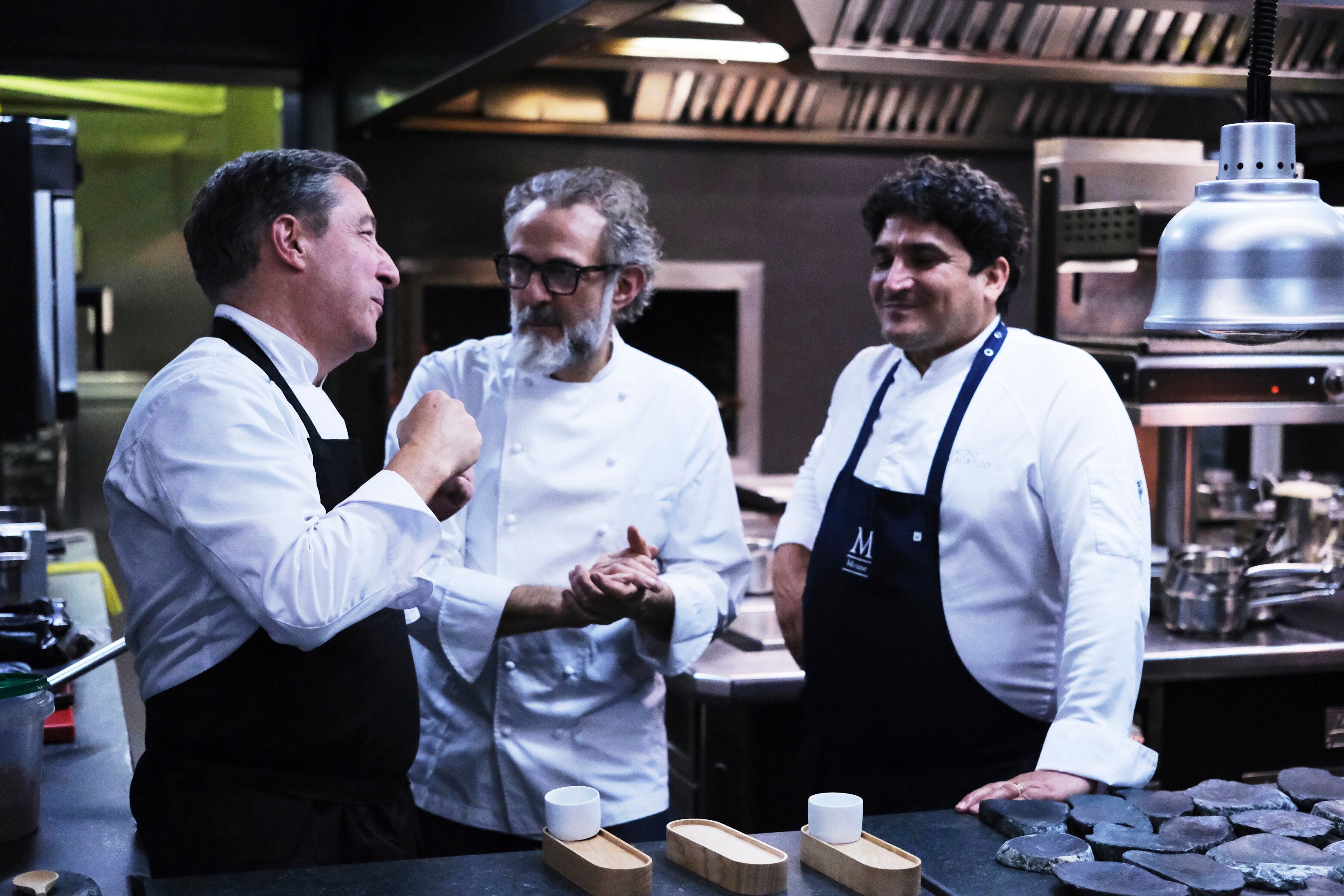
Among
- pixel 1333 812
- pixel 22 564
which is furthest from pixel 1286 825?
pixel 22 564

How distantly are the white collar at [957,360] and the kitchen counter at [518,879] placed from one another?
0.91m

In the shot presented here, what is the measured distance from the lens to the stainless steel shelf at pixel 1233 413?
3.07 metres

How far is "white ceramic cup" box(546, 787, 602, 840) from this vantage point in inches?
58.9

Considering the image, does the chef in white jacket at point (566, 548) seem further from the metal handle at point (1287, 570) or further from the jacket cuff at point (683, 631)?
the metal handle at point (1287, 570)

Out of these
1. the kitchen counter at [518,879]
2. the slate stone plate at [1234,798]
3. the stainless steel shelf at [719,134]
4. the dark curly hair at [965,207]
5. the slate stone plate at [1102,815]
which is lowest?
the kitchen counter at [518,879]

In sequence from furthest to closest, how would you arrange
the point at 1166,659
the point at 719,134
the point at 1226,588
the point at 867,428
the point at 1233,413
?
the point at 719,134
the point at 1233,413
the point at 1226,588
the point at 1166,659
the point at 867,428

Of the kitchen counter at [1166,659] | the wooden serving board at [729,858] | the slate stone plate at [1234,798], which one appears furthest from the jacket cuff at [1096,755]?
the kitchen counter at [1166,659]

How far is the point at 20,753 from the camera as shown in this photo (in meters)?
1.69

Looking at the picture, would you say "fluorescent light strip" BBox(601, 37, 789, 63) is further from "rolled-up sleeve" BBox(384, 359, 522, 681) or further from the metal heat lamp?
the metal heat lamp

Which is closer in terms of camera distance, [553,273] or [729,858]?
[729,858]

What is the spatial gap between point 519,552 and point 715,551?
33 centimetres

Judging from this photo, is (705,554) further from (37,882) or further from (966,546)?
(37,882)

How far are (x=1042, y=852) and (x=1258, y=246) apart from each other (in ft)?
2.20

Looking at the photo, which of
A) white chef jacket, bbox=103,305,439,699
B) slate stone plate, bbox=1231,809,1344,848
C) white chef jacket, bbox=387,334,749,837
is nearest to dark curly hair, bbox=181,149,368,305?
white chef jacket, bbox=103,305,439,699
